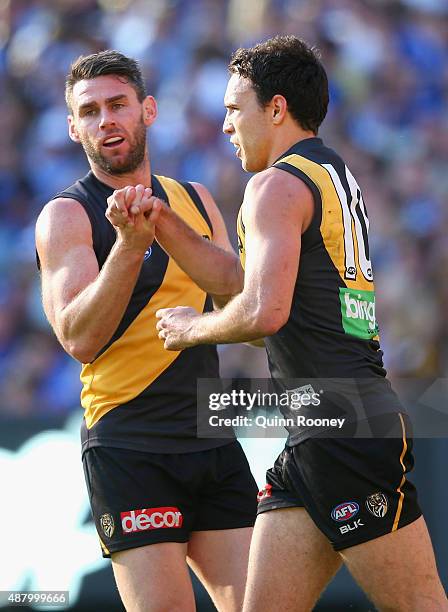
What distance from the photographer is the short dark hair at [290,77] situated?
3826 millimetres

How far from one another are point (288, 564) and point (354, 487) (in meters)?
0.36

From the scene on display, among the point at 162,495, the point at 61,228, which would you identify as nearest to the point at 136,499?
the point at 162,495

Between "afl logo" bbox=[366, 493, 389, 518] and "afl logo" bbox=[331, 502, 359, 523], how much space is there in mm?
44

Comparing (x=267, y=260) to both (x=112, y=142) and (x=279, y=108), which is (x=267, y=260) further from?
(x=112, y=142)

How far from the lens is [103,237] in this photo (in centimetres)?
426

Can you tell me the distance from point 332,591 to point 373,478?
2.83m

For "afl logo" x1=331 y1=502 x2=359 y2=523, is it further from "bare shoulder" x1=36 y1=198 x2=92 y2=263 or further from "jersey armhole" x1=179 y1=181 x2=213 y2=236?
"jersey armhole" x1=179 y1=181 x2=213 y2=236

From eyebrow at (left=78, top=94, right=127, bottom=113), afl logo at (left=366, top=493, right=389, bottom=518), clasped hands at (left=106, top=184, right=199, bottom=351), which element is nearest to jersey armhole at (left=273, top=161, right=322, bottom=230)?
clasped hands at (left=106, top=184, right=199, bottom=351)

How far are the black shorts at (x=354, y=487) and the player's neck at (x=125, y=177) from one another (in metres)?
1.55

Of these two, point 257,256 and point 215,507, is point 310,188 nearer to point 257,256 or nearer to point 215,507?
point 257,256

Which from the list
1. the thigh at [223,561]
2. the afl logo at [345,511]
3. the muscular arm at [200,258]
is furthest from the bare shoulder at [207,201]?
the afl logo at [345,511]

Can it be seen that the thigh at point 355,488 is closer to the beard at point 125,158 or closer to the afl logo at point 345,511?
the afl logo at point 345,511

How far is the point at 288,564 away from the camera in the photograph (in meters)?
3.57

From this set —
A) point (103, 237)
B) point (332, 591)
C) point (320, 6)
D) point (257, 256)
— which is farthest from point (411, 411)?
point (320, 6)
